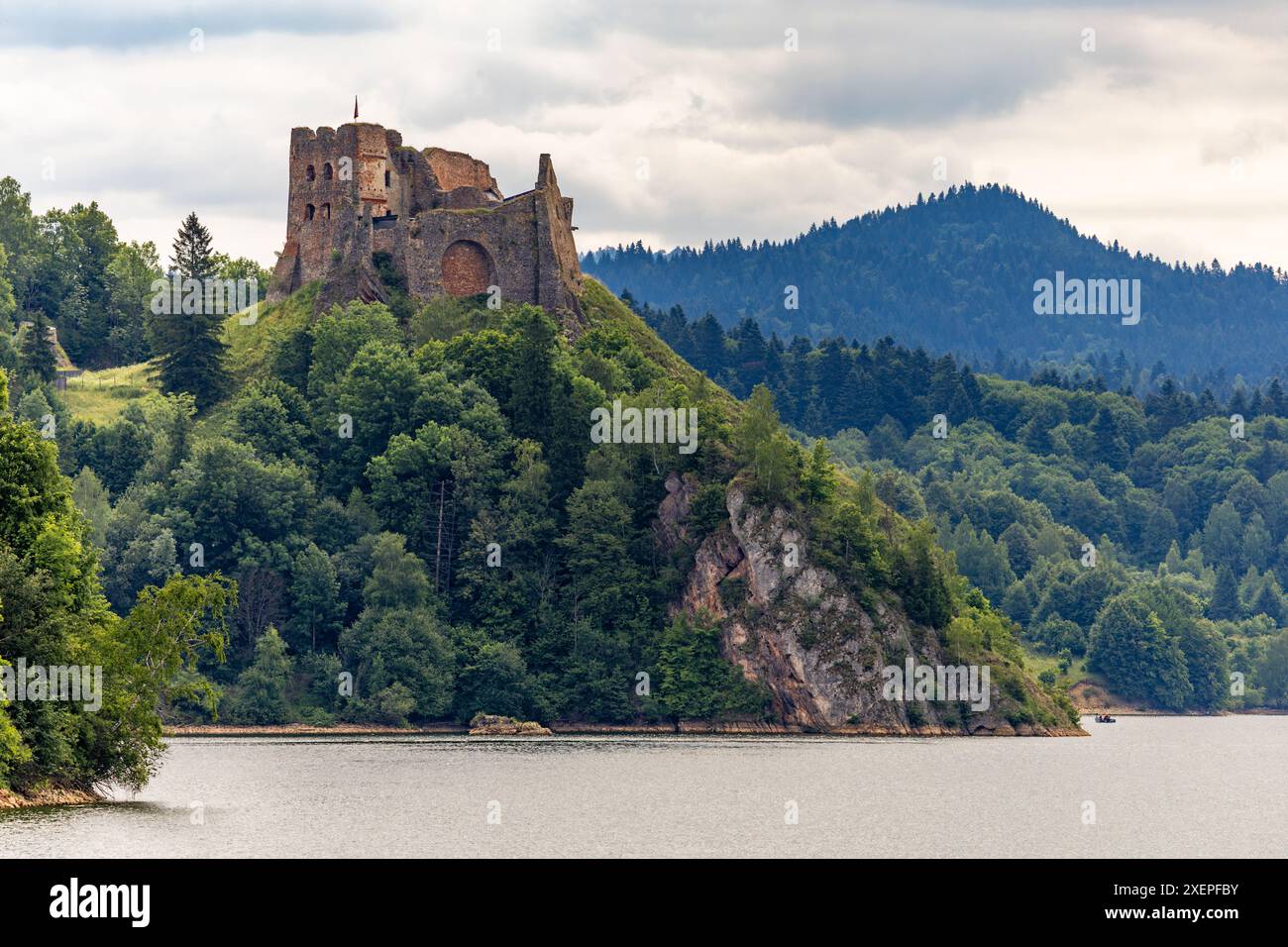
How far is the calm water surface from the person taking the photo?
68.6 m

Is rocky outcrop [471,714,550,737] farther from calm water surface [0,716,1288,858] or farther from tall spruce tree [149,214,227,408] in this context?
tall spruce tree [149,214,227,408]

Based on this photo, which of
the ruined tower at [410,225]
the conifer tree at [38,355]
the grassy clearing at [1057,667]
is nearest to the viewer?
the ruined tower at [410,225]

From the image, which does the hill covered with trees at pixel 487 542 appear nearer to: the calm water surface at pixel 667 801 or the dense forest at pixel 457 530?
the dense forest at pixel 457 530

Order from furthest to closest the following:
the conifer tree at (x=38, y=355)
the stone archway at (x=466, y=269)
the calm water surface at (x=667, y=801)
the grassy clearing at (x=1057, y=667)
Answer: the grassy clearing at (x=1057, y=667), the conifer tree at (x=38, y=355), the stone archway at (x=466, y=269), the calm water surface at (x=667, y=801)

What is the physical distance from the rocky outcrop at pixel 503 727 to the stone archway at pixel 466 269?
3846cm

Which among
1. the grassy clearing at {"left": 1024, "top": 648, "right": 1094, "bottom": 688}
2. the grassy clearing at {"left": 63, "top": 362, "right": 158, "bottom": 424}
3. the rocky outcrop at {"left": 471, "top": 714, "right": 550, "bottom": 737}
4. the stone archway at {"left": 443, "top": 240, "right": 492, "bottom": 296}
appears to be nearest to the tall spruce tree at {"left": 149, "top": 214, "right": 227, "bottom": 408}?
the grassy clearing at {"left": 63, "top": 362, "right": 158, "bottom": 424}

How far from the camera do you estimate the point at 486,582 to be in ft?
443

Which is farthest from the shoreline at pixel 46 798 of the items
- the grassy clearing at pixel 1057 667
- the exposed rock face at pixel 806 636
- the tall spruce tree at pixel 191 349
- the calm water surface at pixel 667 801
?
the grassy clearing at pixel 1057 667

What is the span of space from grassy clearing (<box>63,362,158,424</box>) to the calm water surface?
145ft

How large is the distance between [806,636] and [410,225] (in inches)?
1816

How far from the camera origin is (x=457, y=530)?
13812 centimetres

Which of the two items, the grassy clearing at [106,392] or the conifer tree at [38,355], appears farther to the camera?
the conifer tree at [38,355]

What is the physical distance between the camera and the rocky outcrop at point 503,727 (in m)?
127
